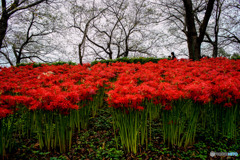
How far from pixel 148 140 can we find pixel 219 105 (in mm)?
1918

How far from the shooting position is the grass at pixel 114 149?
134 inches

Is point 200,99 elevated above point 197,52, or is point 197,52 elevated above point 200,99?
point 197,52

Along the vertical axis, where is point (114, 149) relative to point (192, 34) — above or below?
below

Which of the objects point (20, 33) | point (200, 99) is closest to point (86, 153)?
point (200, 99)

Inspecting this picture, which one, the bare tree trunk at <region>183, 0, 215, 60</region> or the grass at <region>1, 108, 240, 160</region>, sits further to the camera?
the bare tree trunk at <region>183, 0, 215, 60</region>

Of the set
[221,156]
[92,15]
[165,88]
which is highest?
[92,15]

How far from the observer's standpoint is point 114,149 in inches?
141

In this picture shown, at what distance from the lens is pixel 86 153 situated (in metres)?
3.62

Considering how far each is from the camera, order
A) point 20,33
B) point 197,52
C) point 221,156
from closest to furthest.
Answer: point 221,156 → point 197,52 → point 20,33

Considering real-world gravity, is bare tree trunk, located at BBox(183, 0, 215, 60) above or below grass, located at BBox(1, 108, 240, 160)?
above

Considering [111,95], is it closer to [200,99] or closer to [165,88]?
[165,88]

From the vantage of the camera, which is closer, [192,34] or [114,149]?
[114,149]

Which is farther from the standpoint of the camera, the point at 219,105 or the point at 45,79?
the point at 45,79

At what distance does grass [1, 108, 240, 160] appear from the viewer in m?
3.40
